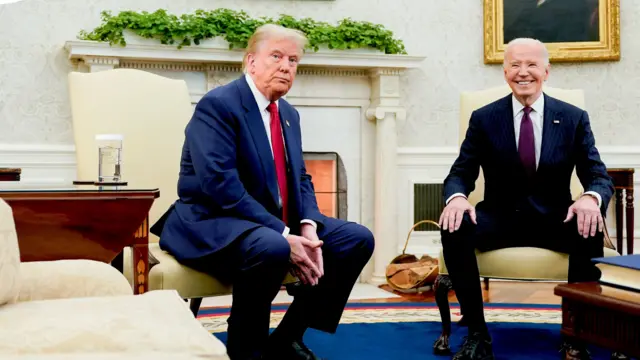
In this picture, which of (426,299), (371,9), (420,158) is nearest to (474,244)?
(426,299)

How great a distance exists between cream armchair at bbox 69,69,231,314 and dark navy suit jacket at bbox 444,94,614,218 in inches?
45.3

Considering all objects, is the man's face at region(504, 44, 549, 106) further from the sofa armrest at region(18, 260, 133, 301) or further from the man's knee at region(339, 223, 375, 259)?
the sofa armrest at region(18, 260, 133, 301)

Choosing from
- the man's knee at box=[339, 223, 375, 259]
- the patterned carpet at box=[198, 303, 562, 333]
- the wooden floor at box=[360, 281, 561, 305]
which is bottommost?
the wooden floor at box=[360, 281, 561, 305]

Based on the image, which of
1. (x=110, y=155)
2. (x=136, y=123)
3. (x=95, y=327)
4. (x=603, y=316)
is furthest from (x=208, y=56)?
(x=95, y=327)

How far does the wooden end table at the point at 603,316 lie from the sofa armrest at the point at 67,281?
3.56ft

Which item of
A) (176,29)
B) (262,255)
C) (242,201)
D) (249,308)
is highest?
(176,29)

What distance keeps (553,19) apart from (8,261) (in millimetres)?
4792

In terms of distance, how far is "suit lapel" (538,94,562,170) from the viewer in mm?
2895

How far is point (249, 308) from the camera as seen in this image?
235cm

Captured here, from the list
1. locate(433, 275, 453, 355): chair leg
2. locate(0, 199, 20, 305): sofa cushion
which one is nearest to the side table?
locate(433, 275, 453, 355): chair leg

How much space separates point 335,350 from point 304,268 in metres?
0.69

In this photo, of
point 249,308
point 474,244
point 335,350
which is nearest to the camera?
point 249,308

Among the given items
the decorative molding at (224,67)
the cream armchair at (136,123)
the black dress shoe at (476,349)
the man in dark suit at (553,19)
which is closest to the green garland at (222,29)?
the decorative molding at (224,67)

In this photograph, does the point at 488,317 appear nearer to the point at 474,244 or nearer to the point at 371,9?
the point at 474,244
